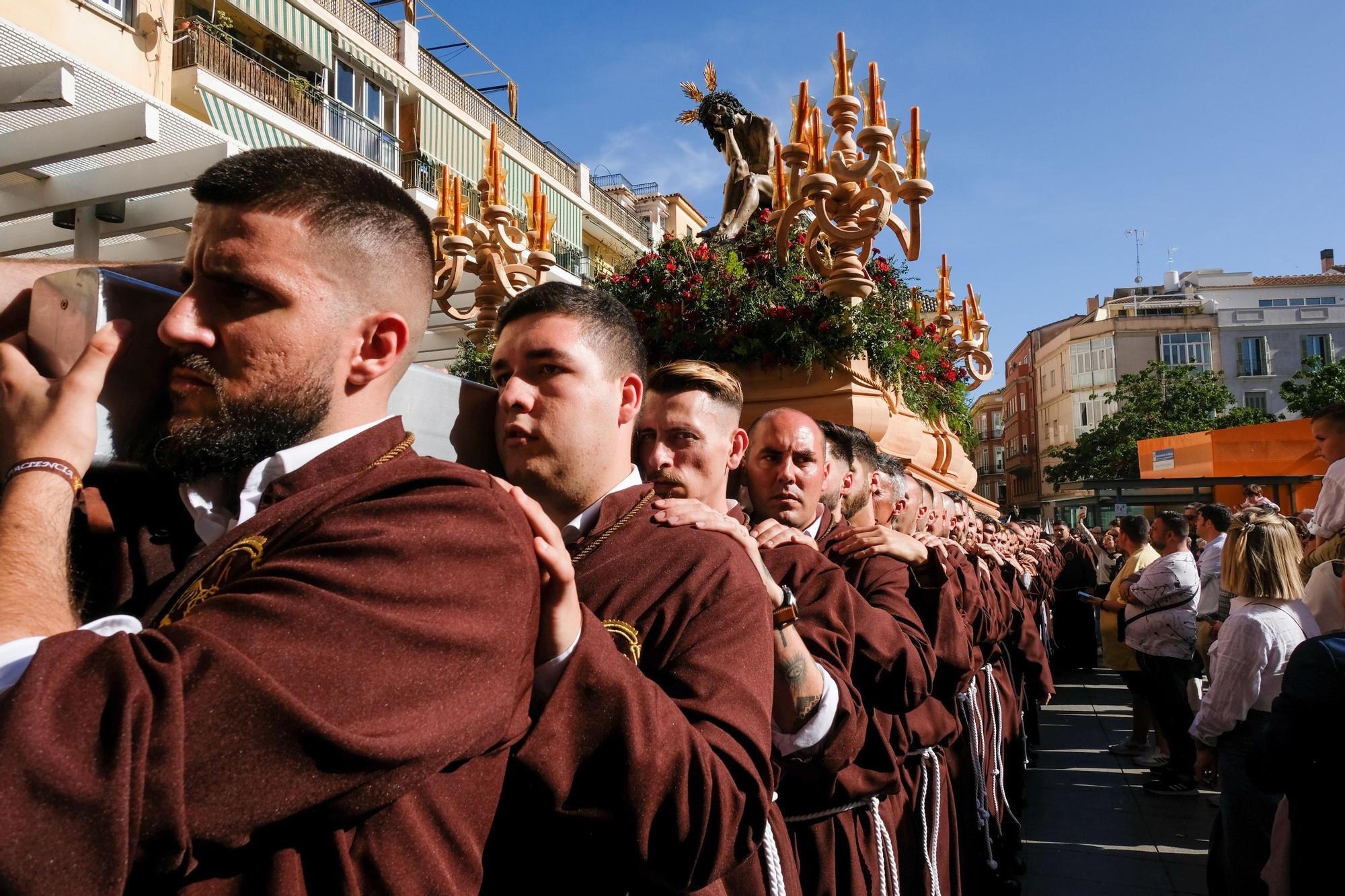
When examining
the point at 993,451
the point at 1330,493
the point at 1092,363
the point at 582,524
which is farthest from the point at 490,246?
the point at 993,451

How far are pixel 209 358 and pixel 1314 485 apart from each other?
16.0 meters

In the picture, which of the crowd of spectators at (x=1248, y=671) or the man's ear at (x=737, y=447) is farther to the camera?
the crowd of spectators at (x=1248, y=671)

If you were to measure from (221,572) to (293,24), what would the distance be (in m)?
21.3

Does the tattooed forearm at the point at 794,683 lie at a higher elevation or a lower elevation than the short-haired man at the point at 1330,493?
lower

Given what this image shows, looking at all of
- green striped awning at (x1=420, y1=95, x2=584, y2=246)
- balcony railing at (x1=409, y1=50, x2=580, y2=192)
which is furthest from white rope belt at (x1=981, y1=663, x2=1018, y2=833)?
balcony railing at (x1=409, y1=50, x2=580, y2=192)

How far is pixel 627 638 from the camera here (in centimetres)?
162

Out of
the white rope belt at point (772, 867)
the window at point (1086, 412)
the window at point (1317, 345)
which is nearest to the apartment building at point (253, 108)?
the white rope belt at point (772, 867)

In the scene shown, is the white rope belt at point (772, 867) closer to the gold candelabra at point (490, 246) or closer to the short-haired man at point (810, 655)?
the short-haired man at point (810, 655)

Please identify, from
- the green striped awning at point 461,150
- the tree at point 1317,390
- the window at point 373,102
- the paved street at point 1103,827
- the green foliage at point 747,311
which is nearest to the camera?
the green foliage at point 747,311

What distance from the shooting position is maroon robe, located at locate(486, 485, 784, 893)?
1.30m

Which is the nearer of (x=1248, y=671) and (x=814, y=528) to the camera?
(x=814, y=528)

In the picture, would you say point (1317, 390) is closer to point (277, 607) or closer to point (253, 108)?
point (253, 108)

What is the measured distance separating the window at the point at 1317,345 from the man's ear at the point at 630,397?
62.8 metres

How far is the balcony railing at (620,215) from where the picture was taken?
3331cm
